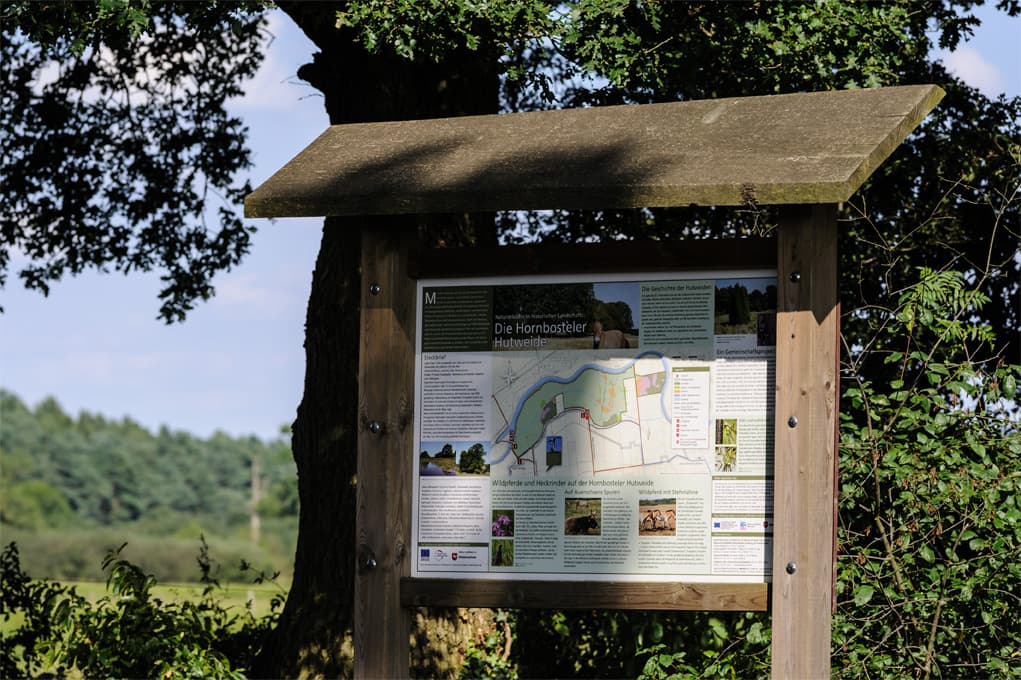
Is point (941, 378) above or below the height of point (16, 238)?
below

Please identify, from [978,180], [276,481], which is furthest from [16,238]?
[276,481]

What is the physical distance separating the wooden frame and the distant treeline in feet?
205

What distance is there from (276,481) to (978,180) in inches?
2880

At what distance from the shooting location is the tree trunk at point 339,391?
7805 mm

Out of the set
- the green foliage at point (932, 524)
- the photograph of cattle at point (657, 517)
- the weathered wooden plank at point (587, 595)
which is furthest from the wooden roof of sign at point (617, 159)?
the green foliage at point (932, 524)

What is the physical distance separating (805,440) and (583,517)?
0.89 meters

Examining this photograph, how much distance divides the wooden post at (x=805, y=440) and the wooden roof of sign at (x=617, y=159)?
0.30 m

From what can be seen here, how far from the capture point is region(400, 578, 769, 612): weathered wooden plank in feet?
14.9

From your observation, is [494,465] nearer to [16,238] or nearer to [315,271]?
[315,271]

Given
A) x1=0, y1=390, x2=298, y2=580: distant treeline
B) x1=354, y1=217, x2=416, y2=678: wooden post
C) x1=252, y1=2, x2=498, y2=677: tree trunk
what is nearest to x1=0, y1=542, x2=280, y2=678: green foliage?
x1=252, y1=2, x2=498, y2=677: tree trunk

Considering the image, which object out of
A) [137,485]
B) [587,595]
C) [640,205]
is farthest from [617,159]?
[137,485]

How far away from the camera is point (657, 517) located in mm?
4656

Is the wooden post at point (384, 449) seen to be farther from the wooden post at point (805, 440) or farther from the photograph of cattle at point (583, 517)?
the wooden post at point (805, 440)

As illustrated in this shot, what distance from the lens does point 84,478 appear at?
76.2 metres
